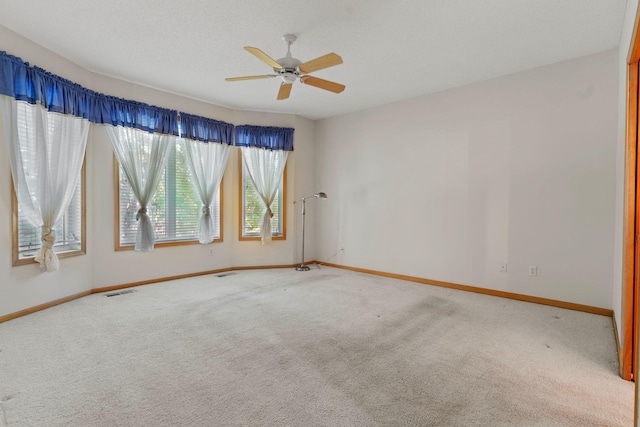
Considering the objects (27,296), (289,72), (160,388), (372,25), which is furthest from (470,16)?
(27,296)

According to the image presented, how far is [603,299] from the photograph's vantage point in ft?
11.3

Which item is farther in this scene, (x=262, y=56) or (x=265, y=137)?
(x=265, y=137)

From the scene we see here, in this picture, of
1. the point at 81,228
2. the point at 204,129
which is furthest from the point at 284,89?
the point at 81,228

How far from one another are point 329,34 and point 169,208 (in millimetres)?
3409

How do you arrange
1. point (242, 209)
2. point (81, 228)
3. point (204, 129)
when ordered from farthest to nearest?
point (242, 209) → point (204, 129) → point (81, 228)

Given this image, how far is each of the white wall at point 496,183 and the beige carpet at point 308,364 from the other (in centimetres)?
65

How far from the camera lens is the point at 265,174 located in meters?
5.69

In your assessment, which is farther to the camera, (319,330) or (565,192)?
(565,192)

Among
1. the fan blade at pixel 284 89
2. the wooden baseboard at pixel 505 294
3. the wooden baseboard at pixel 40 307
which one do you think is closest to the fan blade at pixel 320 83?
the fan blade at pixel 284 89

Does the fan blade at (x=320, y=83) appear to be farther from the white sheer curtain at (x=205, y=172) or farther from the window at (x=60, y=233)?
the window at (x=60, y=233)

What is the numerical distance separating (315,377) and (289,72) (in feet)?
8.73

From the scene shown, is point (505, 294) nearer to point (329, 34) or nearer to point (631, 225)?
point (631, 225)

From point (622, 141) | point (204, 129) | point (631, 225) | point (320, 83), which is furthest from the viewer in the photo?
point (204, 129)

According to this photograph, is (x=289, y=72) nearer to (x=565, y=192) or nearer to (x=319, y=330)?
(x=319, y=330)
